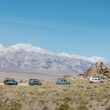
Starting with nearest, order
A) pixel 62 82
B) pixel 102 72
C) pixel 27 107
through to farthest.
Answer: pixel 27 107 < pixel 62 82 < pixel 102 72

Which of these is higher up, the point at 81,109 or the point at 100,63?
the point at 100,63

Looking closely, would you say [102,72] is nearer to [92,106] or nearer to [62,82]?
[62,82]

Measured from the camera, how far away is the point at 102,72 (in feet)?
453

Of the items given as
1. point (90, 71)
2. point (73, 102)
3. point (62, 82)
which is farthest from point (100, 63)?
point (73, 102)

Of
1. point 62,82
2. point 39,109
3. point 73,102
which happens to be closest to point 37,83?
point 62,82

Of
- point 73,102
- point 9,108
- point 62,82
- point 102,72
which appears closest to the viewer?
point 9,108

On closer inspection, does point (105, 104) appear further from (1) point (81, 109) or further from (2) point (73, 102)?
(1) point (81, 109)

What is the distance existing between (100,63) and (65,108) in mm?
114679

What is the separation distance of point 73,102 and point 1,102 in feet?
24.7

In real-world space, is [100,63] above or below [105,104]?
above

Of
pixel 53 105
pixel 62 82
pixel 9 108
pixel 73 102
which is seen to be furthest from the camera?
pixel 62 82

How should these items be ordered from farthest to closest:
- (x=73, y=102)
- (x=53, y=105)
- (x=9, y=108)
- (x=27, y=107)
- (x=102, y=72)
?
(x=102, y=72)
(x=73, y=102)
(x=53, y=105)
(x=27, y=107)
(x=9, y=108)

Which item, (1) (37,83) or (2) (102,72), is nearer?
(1) (37,83)

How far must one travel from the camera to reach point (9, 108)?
3008cm
